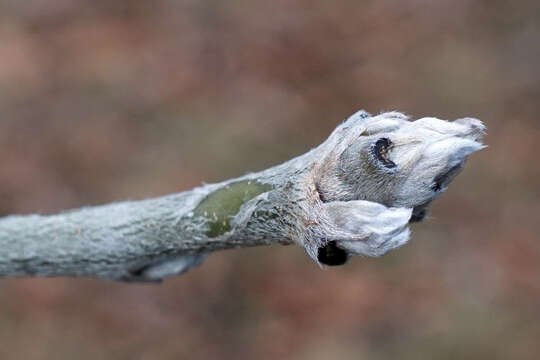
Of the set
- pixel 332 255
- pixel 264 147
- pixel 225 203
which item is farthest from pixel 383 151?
pixel 264 147

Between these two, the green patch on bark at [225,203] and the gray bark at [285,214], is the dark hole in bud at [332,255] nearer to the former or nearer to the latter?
the gray bark at [285,214]

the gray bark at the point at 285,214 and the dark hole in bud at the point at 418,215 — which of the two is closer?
the gray bark at the point at 285,214

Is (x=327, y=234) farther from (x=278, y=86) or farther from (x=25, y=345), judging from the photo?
(x=278, y=86)

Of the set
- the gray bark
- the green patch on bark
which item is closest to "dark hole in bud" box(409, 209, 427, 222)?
the gray bark

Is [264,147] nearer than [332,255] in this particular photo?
No

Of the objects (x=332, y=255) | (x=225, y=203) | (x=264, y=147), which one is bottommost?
(x=332, y=255)

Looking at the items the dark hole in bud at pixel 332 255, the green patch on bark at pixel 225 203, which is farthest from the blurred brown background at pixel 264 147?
the dark hole in bud at pixel 332 255

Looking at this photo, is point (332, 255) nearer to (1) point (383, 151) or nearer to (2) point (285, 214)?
(2) point (285, 214)
